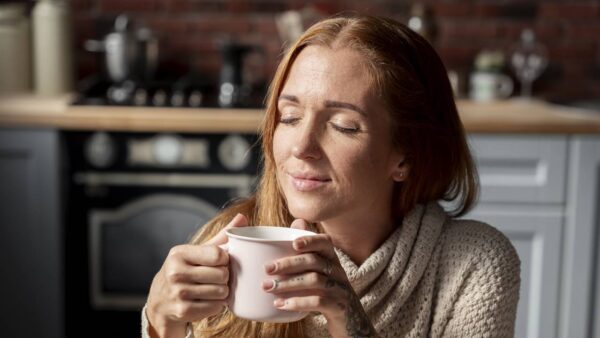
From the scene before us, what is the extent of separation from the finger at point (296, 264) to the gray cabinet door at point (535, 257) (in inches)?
73.3

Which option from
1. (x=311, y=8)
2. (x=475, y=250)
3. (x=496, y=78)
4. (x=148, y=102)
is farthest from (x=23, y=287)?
(x=475, y=250)

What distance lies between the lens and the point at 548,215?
283cm

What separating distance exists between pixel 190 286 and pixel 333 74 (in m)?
0.35

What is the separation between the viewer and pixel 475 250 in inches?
53.2

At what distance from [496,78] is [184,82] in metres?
1.11

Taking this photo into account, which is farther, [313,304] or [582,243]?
[582,243]

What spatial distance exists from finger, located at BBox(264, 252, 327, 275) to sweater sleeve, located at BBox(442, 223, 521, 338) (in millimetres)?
342

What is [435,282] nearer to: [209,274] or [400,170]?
[400,170]

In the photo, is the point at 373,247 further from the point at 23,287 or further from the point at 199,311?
the point at 23,287

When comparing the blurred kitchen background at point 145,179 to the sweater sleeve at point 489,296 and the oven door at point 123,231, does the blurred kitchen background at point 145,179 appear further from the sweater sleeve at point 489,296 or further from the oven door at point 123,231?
the sweater sleeve at point 489,296

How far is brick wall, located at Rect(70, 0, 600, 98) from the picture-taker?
3408mm

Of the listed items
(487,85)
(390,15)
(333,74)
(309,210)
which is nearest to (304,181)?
(309,210)

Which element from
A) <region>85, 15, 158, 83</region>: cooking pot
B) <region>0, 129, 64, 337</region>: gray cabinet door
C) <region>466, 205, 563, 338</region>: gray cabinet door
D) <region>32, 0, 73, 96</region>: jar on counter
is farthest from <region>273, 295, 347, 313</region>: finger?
<region>32, 0, 73, 96</region>: jar on counter

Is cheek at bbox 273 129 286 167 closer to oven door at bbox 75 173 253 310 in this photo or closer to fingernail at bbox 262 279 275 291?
fingernail at bbox 262 279 275 291
